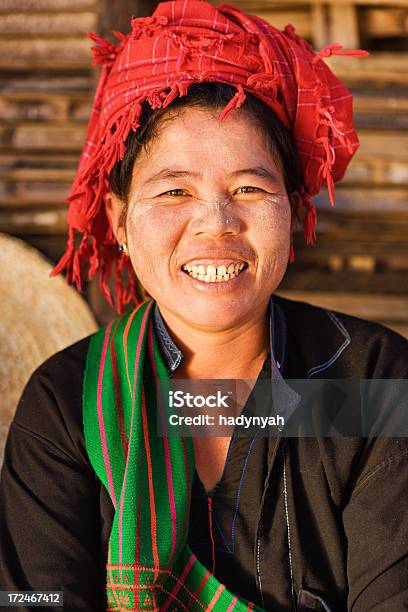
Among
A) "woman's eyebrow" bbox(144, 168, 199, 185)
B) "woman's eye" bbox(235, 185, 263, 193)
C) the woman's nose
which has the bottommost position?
the woman's nose

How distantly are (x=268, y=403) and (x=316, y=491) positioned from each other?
23 cm

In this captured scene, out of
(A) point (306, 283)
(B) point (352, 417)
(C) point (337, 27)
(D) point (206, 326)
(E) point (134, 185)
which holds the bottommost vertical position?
(A) point (306, 283)

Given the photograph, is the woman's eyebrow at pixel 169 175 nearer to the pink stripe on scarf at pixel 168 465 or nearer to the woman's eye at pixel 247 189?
the woman's eye at pixel 247 189

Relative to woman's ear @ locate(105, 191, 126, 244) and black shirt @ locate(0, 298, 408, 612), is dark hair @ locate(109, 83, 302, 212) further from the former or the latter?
black shirt @ locate(0, 298, 408, 612)

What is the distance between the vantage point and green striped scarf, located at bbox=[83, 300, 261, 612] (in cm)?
167

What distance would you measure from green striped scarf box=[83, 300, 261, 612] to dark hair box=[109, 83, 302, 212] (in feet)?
1.41

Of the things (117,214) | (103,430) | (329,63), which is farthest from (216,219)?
(329,63)

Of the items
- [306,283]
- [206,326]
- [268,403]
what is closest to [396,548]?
[268,403]

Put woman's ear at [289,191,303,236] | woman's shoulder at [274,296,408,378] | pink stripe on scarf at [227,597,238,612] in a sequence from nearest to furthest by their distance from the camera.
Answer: pink stripe on scarf at [227,597,238,612] → woman's shoulder at [274,296,408,378] → woman's ear at [289,191,303,236]

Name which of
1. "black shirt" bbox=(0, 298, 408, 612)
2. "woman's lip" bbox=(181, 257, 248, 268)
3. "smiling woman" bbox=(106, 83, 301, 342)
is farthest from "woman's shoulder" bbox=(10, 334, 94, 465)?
"woman's lip" bbox=(181, 257, 248, 268)

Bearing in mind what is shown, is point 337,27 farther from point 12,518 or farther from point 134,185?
point 12,518

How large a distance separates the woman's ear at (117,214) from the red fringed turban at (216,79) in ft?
0.08

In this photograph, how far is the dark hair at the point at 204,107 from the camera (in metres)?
1.77

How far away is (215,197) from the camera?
1717 mm
